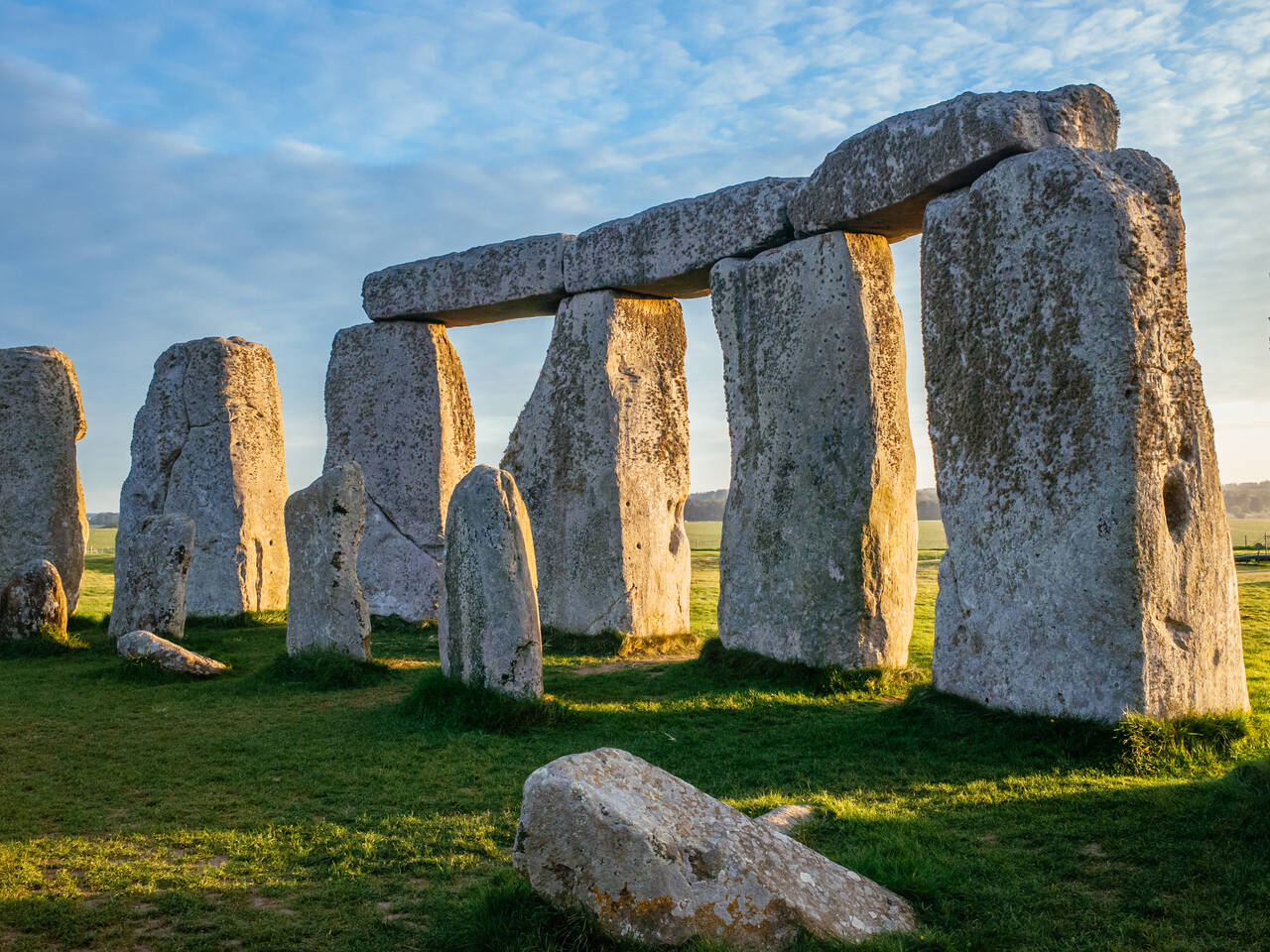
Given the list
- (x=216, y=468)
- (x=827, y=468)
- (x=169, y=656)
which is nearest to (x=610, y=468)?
(x=827, y=468)

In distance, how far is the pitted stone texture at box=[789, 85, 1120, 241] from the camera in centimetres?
760

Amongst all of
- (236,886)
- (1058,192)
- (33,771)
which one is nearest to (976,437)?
(1058,192)

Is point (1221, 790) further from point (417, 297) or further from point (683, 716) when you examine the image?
point (417, 297)

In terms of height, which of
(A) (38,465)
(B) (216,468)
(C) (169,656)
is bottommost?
(C) (169,656)

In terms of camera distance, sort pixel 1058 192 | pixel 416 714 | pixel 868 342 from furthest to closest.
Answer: pixel 868 342 → pixel 416 714 → pixel 1058 192

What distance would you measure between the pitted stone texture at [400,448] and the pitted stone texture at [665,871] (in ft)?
34.7

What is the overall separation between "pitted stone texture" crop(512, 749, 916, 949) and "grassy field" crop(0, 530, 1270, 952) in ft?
0.64

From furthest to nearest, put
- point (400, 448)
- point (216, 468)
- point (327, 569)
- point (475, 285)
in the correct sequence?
point (216, 468)
point (400, 448)
point (475, 285)
point (327, 569)

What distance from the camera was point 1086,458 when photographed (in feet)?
22.0

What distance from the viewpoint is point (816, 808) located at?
211 inches

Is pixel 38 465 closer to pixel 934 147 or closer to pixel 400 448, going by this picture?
pixel 400 448

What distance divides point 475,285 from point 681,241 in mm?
3344

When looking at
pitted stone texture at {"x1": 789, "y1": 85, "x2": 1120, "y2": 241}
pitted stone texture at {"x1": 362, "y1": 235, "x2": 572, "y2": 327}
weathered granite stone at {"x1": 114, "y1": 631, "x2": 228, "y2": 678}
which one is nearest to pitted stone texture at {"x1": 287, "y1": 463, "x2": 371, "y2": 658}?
weathered granite stone at {"x1": 114, "y1": 631, "x2": 228, "y2": 678}

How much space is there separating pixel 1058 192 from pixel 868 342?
102 inches
